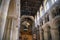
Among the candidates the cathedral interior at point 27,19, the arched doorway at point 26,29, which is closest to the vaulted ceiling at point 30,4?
the cathedral interior at point 27,19

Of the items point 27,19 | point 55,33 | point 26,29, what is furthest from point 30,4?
point 26,29

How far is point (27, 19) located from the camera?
2420 centimetres

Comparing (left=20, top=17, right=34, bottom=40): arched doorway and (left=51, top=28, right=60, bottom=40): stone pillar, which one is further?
(left=20, top=17, right=34, bottom=40): arched doorway

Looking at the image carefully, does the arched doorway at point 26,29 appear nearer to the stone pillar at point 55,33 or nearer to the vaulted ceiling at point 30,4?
the vaulted ceiling at point 30,4

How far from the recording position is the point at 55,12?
37.7ft

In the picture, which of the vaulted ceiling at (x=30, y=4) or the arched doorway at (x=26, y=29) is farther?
the arched doorway at (x=26, y=29)

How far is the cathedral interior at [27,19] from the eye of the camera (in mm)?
3043

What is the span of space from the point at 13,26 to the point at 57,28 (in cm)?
737

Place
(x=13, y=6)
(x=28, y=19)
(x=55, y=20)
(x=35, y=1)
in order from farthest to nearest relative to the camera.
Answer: (x=28, y=19), (x=35, y=1), (x=55, y=20), (x=13, y=6)

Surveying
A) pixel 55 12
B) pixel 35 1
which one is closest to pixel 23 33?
pixel 35 1

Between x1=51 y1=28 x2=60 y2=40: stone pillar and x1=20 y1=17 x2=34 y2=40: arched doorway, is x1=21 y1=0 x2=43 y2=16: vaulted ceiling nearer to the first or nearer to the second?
x1=20 y1=17 x2=34 y2=40: arched doorway

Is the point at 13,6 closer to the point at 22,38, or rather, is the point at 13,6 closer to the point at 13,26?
the point at 13,26

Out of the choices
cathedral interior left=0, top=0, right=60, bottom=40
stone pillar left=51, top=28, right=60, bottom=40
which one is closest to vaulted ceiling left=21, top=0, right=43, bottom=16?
cathedral interior left=0, top=0, right=60, bottom=40

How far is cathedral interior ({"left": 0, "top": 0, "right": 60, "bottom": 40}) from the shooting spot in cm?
304
